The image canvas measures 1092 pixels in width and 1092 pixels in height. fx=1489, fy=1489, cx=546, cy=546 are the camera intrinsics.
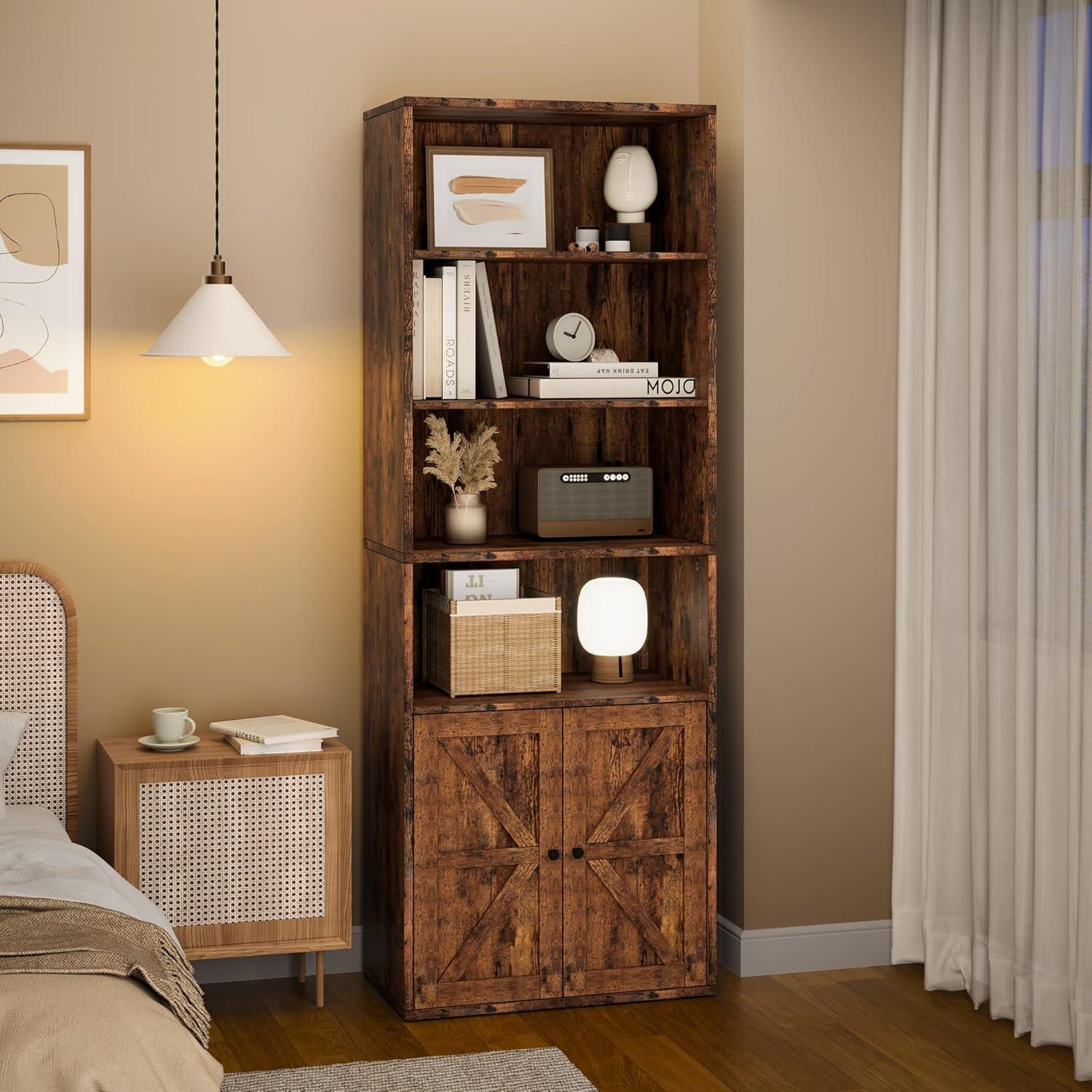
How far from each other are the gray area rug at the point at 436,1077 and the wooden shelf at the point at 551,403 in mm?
1488

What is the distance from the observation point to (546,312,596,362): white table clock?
147 inches

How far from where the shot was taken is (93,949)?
251 cm

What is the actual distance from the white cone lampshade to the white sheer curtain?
64.8 inches

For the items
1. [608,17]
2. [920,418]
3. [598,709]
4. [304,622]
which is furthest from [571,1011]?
[608,17]

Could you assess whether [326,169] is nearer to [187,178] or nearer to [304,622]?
[187,178]

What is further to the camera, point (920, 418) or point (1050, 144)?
point (920, 418)

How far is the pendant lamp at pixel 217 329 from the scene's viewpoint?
336 cm

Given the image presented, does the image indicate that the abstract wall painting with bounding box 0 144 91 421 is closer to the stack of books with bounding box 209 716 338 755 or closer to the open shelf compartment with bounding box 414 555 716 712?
→ the stack of books with bounding box 209 716 338 755

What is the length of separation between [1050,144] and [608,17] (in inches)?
50.1

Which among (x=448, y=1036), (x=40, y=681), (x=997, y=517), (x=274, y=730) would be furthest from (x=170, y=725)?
(x=997, y=517)

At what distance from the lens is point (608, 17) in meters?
3.97

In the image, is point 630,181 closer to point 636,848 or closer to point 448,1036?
point 636,848

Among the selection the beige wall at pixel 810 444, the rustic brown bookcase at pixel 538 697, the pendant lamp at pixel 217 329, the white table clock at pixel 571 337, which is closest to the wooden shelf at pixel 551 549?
the rustic brown bookcase at pixel 538 697

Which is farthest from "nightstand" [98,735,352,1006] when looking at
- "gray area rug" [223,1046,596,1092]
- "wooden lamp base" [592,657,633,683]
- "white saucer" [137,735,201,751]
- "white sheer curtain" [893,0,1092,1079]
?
"white sheer curtain" [893,0,1092,1079]
